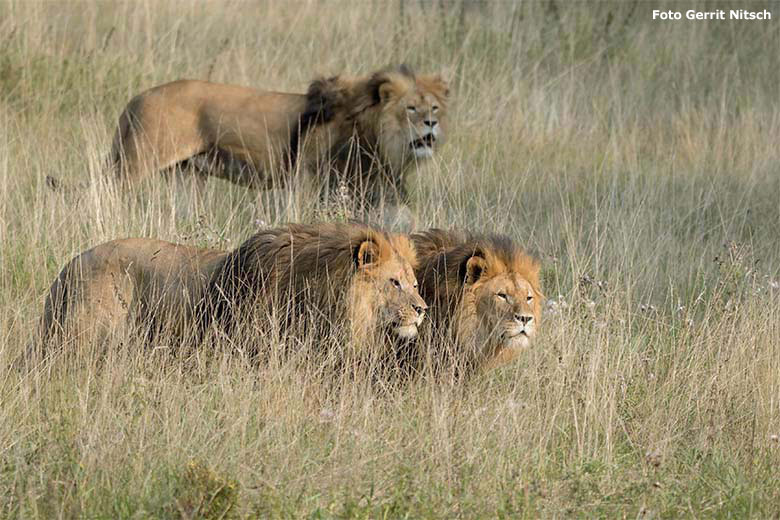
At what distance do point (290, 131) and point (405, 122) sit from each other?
83 cm

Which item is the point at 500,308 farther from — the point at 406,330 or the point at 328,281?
the point at 328,281

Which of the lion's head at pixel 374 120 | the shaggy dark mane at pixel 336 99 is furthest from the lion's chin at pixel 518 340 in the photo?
the shaggy dark mane at pixel 336 99

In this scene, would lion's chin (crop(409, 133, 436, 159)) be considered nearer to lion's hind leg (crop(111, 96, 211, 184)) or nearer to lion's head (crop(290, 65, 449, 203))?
lion's head (crop(290, 65, 449, 203))

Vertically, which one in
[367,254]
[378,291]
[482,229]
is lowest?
[482,229]

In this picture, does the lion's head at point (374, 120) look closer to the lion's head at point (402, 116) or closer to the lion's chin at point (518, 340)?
the lion's head at point (402, 116)

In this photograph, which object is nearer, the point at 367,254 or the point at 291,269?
the point at 367,254

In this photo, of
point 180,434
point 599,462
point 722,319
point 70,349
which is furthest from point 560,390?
point 70,349

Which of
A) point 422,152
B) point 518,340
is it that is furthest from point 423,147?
point 518,340

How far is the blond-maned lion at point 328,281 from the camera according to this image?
212 inches

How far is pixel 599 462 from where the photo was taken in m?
4.81

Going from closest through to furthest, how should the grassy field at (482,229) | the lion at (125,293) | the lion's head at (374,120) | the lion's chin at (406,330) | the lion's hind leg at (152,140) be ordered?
the grassy field at (482,229)
the lion's chin at (406,330)
the lion at (125,293)
the lion's hind leg at (152,140)
the lion's head at (374,120)

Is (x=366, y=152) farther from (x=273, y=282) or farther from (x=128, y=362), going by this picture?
(x=128, y=362)

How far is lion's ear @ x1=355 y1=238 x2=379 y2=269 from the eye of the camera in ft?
17.6

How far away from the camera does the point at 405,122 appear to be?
9070 millimetres
